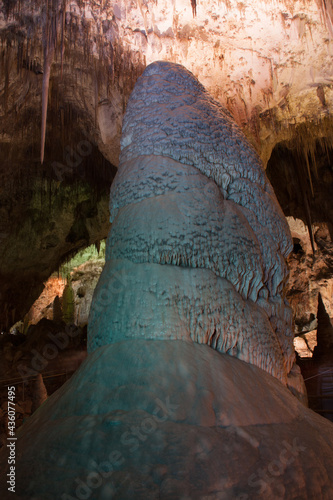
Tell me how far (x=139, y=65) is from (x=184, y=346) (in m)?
5.90

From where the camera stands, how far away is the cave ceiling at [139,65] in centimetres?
595

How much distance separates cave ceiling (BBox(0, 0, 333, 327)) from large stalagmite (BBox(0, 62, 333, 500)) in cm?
321

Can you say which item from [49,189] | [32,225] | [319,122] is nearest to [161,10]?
[319,122]

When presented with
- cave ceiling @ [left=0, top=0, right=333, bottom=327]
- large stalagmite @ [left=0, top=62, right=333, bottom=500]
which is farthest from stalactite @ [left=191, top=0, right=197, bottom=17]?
large stalagmite @ [left=0, top=62, right=333, bottom=500]

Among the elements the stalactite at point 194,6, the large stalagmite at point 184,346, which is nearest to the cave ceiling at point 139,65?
the stalactite at point 194,6

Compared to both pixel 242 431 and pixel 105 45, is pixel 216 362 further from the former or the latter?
pixel 105 45

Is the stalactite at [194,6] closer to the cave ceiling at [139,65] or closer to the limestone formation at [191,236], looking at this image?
the cave ceiling at [139,65]

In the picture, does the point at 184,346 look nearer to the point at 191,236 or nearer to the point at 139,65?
the point at 191,236

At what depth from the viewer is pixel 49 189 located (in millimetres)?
10156

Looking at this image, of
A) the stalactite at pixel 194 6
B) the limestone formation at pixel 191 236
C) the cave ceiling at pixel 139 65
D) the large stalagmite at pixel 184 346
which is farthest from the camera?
the cave ceiling at pixel 139 65

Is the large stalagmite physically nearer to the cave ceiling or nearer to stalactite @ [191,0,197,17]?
stalactite @ [191,0,197,17]

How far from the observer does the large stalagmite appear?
1678mm

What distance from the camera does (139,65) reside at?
659cm

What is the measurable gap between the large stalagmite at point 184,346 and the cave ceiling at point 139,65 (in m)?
3.21
